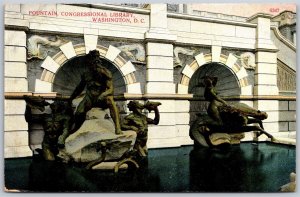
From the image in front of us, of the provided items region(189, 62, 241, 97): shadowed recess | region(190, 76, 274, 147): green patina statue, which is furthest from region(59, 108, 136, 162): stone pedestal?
region(189, 62, 241, 97): shadowed recess

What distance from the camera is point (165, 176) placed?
10.1ft

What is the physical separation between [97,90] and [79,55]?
0.83 m

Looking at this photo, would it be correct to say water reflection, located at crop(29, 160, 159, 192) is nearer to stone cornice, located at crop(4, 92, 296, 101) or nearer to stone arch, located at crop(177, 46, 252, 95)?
stone cornice, located at crop(4, 92, 296, 101)

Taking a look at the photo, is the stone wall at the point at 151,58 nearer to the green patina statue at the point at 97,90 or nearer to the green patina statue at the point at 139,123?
the green patina statue at the point at 139,123

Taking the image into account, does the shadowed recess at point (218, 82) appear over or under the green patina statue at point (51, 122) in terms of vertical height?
over

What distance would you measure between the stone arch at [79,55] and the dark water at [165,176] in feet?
3.74

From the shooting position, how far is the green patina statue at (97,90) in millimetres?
3395

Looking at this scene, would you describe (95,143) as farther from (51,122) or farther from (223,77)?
(223,77)

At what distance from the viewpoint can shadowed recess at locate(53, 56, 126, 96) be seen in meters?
4.02

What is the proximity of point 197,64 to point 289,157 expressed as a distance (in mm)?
2054

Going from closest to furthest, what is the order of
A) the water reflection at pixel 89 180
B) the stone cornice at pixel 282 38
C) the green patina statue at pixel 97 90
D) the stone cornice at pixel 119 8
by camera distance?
1. the water reflection at pixel 89 180
2. the green patina statue at pixel 97 90
3. the stone cornice at pixel 119 8
4. the stone cornice at pixel 282 38

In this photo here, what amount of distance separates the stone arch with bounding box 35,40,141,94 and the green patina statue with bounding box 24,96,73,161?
0.84 ft

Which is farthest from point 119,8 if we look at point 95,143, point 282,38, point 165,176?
point 282,38

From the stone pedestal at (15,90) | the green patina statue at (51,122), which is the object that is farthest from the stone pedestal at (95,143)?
the stone pedestal at (15,90)
